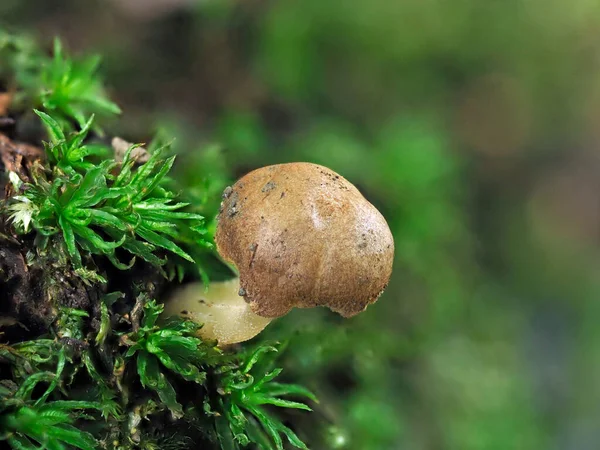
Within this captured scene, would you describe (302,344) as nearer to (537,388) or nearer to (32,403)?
(32,403)

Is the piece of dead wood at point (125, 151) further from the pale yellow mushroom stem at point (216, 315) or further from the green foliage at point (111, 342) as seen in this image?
the pale yellow mushroom stem at point (216, 315)

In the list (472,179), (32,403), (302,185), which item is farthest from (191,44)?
(32,403)

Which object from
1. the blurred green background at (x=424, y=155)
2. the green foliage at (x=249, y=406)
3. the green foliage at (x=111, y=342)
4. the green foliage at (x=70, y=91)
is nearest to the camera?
the green foliage at (x=111, y=342)

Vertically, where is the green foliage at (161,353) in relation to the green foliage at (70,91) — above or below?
below

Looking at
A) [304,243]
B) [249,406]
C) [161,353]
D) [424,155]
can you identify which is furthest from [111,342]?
[424,155]

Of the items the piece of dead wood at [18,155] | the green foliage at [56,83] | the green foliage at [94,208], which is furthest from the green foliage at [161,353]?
the green foliage at [56,83]

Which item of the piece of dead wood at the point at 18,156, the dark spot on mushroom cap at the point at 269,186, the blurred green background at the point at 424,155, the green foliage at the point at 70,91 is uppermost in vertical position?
the dark spot on mushroom cap at the point at 269,186

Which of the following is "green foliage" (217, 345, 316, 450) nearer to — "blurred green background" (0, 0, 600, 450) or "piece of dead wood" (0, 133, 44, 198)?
"blurred green background" (0, 0, 600, 450)

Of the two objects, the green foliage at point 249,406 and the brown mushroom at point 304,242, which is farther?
the green foliage at point 249,406
